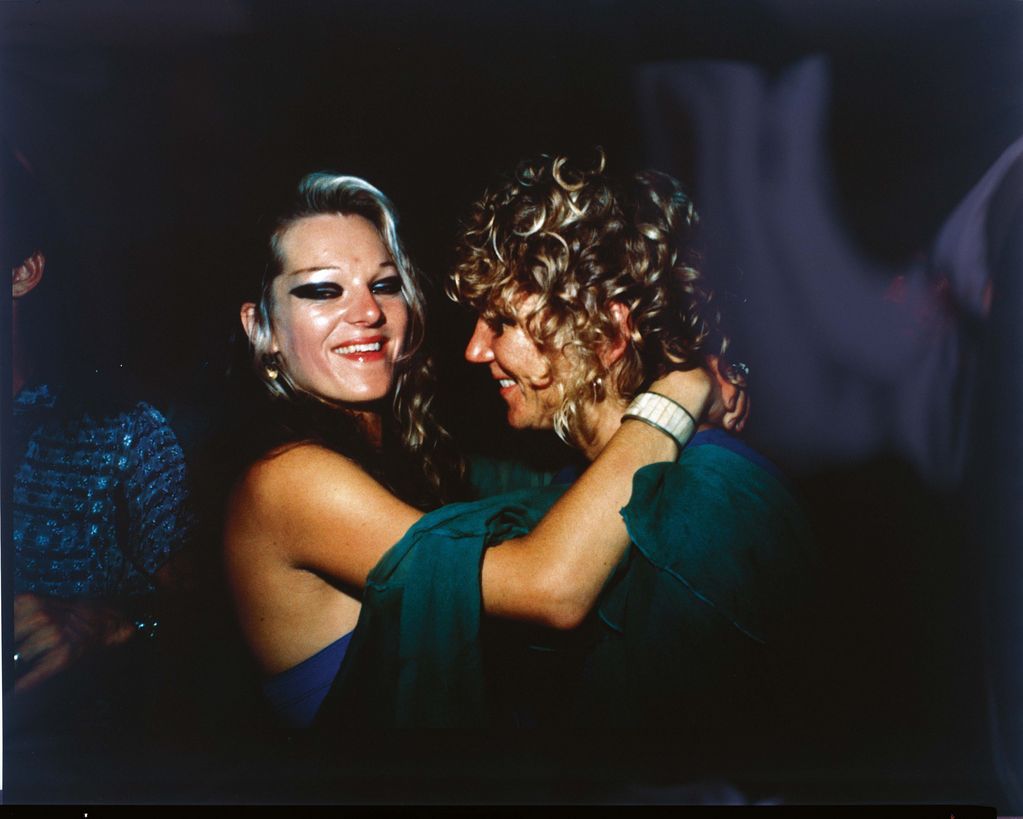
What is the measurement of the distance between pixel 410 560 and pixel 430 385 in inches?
14.4

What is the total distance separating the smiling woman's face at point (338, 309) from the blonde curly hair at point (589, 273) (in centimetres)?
15

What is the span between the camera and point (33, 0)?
75.0 inches

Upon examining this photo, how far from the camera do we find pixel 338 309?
5.90 feet

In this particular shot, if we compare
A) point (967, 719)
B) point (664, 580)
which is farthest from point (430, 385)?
point (967, 719)

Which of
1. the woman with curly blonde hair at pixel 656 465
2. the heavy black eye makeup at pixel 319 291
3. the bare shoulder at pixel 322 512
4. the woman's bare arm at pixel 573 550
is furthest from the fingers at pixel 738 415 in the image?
the heavy black eye makeup at pixel 319 291

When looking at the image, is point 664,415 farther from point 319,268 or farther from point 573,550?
point 319,268

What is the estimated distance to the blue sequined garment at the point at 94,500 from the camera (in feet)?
6.11

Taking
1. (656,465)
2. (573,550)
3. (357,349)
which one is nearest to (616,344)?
(656,465)

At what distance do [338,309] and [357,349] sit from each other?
3.6 inches

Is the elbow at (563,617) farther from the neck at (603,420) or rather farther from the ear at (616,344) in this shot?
the ear at (616,344)

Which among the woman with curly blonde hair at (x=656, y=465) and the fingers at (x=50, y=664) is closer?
the woman with curly blonde hair at (x=656, y=465)

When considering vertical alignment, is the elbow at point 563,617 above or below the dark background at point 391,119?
below

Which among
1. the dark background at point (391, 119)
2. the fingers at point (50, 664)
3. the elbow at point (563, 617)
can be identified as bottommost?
the fingers at point (50, 664)

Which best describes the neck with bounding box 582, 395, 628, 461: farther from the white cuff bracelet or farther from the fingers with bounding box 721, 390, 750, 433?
the fingers with bounding box 721, 390, 750, 433
